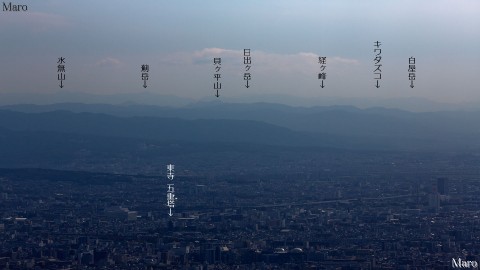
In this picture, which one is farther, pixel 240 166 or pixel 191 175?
pixel 240 166

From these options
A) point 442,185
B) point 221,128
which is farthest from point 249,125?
point 442,185

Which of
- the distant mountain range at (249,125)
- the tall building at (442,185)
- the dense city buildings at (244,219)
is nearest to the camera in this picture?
the dense city buildings at (244,219)

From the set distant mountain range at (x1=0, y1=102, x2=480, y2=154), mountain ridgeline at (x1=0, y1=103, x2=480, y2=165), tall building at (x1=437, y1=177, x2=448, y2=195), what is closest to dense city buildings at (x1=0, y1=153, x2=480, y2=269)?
tall building at (x1=437, y1=177, x2=448, y2=195)

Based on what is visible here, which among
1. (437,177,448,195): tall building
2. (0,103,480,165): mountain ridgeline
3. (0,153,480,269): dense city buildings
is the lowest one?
(0,153,480,269): dense city buildings

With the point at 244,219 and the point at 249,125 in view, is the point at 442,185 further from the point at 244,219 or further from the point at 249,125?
the point at 249,125

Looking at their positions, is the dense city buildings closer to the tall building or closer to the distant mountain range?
the tall building

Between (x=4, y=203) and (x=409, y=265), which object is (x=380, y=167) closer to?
(x=4, y=203)

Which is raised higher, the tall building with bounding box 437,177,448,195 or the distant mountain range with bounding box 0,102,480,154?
the distant mountain range with bounding box 0,102,480,154

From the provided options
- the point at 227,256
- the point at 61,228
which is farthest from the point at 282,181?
the point at 227,256

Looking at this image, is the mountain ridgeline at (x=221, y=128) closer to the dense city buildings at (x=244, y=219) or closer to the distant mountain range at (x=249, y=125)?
the distant mountain range at (x=249, y=125)

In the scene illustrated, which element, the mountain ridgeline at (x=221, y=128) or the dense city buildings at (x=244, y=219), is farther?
the mountain ridgeline at (x=221, y=128)

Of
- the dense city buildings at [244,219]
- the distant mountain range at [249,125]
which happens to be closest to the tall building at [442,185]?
the dense city buildings at [244,219]
